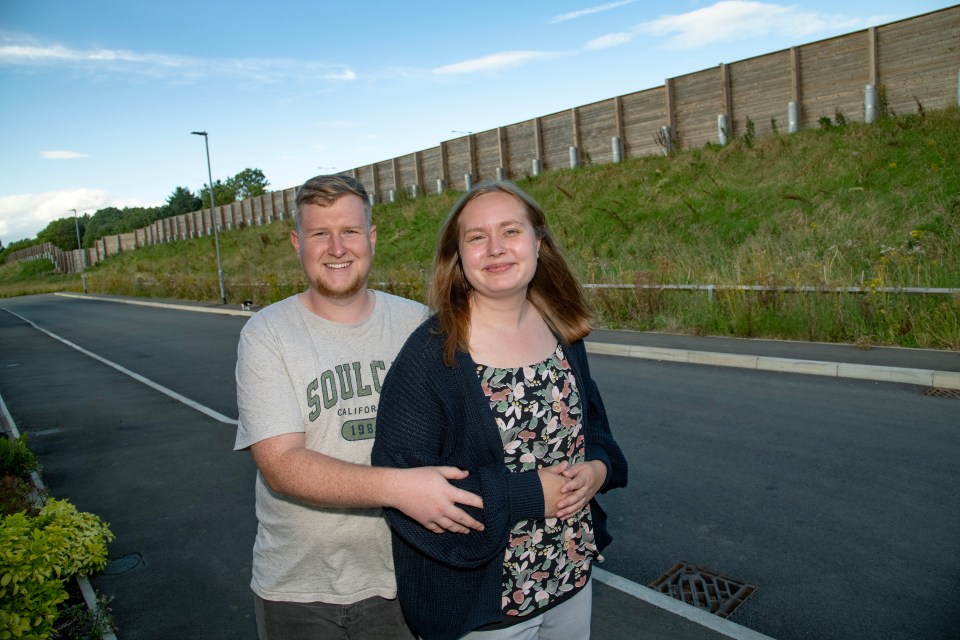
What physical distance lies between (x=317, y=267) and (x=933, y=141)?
787 inches

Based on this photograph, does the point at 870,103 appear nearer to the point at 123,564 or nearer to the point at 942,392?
the point at 942,392

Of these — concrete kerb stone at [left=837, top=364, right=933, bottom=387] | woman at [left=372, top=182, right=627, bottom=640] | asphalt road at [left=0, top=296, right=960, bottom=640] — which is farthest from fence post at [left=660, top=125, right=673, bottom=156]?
woman at [left=372, top=182, right=627, bottom=640]

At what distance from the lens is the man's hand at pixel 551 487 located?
6.66 feet

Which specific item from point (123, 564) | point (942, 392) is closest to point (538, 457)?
point (123, 564)

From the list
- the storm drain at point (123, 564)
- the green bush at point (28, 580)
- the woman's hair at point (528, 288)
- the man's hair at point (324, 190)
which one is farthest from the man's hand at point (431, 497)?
the storm drain at point (123, 564)

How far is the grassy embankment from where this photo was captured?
11.2 metres

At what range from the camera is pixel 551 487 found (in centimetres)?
204

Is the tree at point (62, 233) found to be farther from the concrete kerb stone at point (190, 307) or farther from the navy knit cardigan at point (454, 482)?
the navy knit cardigan at point (454, 482)

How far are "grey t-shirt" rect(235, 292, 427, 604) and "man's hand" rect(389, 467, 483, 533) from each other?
42cm

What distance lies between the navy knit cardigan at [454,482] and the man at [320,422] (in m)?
0.17

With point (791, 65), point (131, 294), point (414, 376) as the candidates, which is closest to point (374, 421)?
point (414, 376)

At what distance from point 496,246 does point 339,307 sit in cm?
53

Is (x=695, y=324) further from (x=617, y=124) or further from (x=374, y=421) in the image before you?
(x=617, y=124)

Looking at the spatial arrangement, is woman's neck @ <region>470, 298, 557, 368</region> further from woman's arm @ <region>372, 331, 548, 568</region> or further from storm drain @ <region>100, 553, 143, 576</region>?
storm drain @ <region>100, 553, 143, 576</region>
